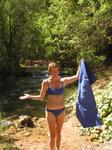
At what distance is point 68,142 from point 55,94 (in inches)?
130

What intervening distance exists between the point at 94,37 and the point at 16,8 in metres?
22.1

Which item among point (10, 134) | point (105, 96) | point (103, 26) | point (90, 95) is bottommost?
point (10, 134)

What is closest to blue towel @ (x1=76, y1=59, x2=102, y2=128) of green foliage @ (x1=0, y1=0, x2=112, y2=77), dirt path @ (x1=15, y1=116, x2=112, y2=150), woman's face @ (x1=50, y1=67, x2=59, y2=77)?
woman's face @ (x1=50, y1=67, x2=59, y2=77)

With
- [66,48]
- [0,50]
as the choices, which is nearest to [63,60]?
[66,48]

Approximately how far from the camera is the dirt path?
9.85m

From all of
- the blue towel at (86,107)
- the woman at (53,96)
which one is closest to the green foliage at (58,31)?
the blue towel at (86,107)

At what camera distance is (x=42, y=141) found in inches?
428

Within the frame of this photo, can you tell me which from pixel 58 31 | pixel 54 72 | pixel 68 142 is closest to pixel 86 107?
pixel 54 72

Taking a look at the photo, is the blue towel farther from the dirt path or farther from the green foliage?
the green foliage

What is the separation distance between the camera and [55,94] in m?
7.47

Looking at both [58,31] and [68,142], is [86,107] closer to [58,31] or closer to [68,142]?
[68,142]

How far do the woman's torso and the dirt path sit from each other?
95.8 inches

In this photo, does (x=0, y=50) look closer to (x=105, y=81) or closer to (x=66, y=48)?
(x=66, y=48)

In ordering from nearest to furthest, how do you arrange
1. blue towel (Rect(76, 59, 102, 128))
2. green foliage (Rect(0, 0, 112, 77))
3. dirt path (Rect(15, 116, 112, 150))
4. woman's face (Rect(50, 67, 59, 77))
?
woman's face (Rect(50, 67, 59, 77)) → blue towel (Rect(76, 59, 102, 128)) → dirt path (Rect(15, 116, 112, 150)) → green foliage (Rect(0, 0, 112, 77))
